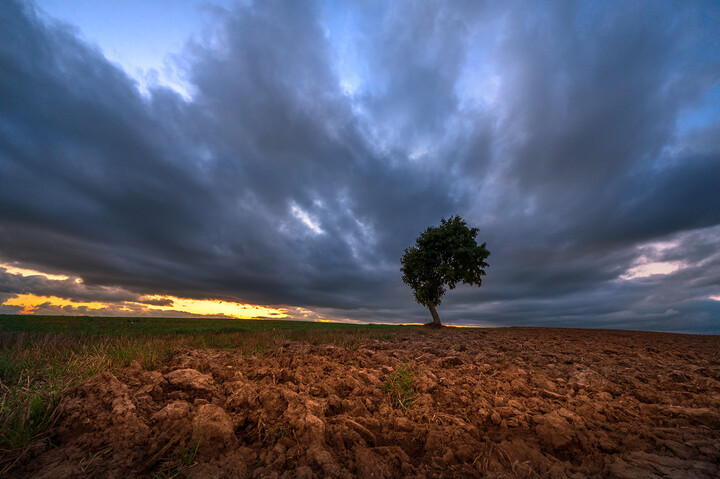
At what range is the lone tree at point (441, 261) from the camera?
3073 cm

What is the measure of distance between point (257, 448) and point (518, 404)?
3.95 metres

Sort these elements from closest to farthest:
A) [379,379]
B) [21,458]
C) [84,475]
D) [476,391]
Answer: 1. [84,475]
2. [21,458]
3. [476,391]
4. [379,379]

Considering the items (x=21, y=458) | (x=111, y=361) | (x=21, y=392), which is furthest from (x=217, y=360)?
(x=21, y=458)

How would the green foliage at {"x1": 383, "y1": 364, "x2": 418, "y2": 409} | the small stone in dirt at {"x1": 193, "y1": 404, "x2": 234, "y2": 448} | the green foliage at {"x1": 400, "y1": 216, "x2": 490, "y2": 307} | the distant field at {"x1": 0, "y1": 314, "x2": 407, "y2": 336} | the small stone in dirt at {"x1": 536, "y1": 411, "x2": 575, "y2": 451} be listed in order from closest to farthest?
1. the small stone in dirt at {"x1": 193, "y1": 404, "x2": 234, "y2": 448}
2. the small stone in dirt at {"x1": 536, "y1": 411, "x2": 575, "y2": 451}
3. the green foliage at {"x1": 383, "y1": 364, "x2": 418, "y2": 409}
4. the distant field at {"x1": 0, "y1": 314, "x2": 407, "y2": 336}
5. the green foliage at {"x1": 400, "y1": 216, "x2": 490, "y2": 307}

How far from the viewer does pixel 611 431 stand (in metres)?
4.18

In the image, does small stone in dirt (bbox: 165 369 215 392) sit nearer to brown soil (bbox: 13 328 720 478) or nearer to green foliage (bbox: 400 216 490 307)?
brown soil (bbox: 13 328 720 478)

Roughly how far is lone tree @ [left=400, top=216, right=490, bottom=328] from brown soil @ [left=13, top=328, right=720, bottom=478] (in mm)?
24597

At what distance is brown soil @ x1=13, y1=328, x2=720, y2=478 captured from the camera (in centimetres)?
323

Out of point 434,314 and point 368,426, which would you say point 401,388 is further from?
point 434,314

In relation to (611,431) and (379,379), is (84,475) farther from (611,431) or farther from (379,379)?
(611,431)

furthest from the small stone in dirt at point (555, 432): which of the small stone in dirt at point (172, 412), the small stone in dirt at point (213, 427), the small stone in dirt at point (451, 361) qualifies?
the small stone in dirt at point (172, 412)

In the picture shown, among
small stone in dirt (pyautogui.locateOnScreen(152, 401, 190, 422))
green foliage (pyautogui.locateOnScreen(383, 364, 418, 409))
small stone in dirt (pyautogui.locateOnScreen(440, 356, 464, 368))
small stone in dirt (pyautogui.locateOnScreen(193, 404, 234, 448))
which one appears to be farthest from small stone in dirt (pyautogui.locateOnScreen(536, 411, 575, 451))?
small stone in dirt (pyautogui.locateOnScreen(152, 401, 190, 422))

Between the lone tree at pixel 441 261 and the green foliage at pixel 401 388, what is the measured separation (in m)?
25.2

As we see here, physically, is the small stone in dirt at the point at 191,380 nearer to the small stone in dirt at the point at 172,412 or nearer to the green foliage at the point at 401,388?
the small stone in dirt at the point at 172,412
